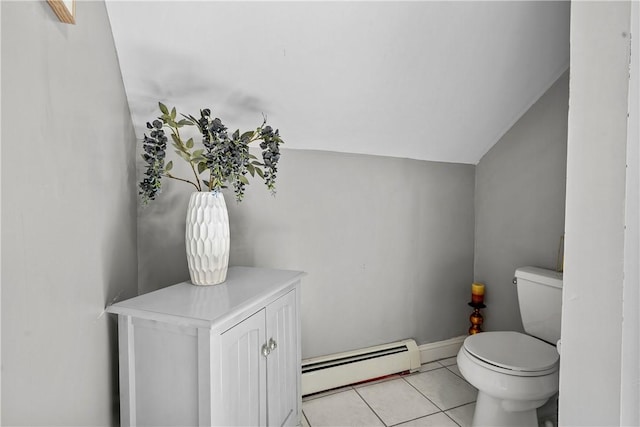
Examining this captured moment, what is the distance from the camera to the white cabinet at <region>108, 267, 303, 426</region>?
94 cm

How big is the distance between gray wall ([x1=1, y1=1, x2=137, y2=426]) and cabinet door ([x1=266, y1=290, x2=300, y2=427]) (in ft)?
1.66

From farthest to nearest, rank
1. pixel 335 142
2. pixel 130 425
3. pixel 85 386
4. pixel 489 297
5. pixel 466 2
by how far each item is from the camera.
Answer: pixel 489 297 < pixel 335 142 < pixel 466 2 < pixel 130 425 < pixel 85 386

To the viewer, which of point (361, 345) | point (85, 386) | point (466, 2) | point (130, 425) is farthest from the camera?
point (361, 345)

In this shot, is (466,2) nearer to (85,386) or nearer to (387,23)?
(387,23)

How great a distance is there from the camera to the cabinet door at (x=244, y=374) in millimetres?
976

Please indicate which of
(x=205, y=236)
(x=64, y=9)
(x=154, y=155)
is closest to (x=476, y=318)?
(x=205, y=236)

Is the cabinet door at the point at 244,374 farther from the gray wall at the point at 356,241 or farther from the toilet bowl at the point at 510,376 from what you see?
the toilet bowl at the point at 510,376

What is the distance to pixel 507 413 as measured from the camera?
4.77 feet

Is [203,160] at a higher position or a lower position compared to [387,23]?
lower

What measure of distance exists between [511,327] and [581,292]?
114cm

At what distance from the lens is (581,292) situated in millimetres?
1083

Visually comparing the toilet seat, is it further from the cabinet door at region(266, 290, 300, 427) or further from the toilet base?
the cabinet door at region(266, 290, 300, 427)

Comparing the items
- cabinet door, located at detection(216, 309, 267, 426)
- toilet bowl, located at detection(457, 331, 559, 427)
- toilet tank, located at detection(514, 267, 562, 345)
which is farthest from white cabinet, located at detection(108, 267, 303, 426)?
toilet tank, located at detection(514, 267, 562, 345)

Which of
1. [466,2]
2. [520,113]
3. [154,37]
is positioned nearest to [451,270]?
[520,113]
